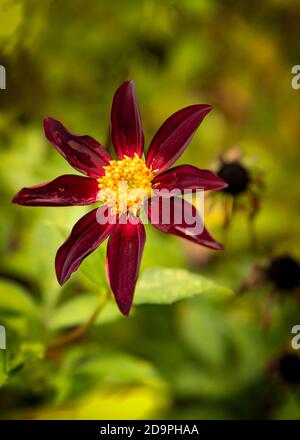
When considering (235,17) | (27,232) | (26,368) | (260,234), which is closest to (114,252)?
(26,368)

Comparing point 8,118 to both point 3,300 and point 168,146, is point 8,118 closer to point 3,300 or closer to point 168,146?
point 3,300

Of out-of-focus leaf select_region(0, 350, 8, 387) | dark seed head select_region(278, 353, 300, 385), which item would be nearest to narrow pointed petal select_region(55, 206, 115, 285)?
out-of-focus leaf select_region(0, 350, 8, 387)

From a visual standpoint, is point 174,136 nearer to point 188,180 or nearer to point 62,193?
point 188,180

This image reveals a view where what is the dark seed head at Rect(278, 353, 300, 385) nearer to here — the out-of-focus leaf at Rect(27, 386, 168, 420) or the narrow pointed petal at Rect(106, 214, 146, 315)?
the out-of-focus leaf at Rect(27, 386, 168, 420)

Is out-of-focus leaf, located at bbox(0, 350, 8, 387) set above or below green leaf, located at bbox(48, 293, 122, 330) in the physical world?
below

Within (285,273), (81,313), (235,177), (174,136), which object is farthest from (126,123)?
(285,273)

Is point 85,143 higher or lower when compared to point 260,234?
lower
